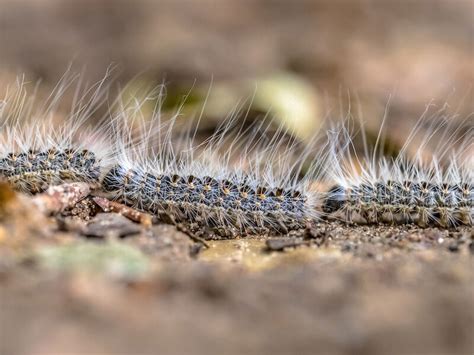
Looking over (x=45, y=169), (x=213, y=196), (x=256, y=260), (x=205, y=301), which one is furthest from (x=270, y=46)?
(x=205, y=301)

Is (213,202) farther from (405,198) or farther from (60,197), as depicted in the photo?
(405,198)

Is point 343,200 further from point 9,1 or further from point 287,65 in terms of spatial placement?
point 9,1

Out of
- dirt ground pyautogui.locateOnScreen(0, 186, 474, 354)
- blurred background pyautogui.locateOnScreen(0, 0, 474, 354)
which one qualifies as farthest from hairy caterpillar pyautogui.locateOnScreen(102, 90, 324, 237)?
dirt ground pyautogui.locateOnScreen(0, 186, 474, 354)

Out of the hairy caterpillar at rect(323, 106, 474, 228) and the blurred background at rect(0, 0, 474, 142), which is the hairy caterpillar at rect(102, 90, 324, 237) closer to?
the hairy caterpillar at rect(323, 106, 474, 228)

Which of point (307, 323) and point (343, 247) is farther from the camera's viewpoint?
point (343, 247)

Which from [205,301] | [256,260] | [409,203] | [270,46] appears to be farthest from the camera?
[270,46]

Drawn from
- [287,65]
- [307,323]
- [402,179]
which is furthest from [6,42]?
[307,323]
